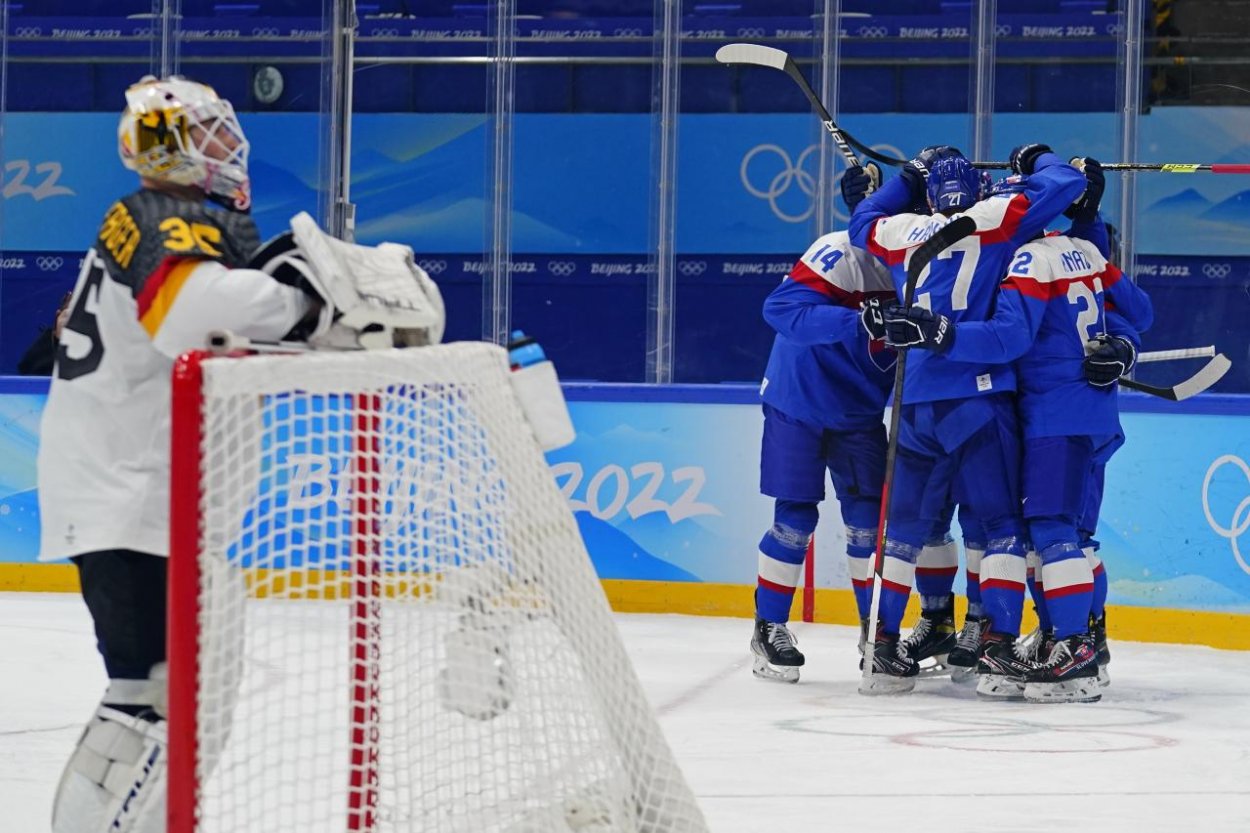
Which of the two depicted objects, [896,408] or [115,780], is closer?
[115,780]

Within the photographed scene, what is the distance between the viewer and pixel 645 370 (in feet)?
22.0

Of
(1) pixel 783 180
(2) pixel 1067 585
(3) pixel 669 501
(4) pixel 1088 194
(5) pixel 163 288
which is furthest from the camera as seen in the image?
(1) pixel 783 180

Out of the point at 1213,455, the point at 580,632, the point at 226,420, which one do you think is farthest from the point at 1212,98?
the point at 226,420

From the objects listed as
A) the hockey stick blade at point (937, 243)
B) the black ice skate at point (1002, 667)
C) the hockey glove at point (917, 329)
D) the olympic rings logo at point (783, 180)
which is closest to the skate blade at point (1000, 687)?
the black ice skate at point (1002, 667)

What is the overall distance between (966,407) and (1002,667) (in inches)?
26.0

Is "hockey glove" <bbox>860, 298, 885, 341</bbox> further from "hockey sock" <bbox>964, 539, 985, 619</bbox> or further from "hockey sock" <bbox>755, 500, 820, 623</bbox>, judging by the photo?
"hockey sock" <bbox>964, 539, 985, 619</bbox>

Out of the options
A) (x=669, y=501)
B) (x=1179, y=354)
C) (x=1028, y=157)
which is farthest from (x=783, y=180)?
(x=1028, y=157)

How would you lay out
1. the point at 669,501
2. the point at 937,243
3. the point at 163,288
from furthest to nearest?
the point at 669,501
the point at 937,243
the point at 163,288

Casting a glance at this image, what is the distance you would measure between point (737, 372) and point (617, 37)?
148cm

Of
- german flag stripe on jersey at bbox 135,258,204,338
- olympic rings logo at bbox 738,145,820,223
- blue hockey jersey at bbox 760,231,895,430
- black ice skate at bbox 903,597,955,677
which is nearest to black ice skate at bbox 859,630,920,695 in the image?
black ice skate at bbox 903,597,955,677

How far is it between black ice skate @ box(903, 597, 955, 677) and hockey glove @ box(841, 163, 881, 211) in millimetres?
1114

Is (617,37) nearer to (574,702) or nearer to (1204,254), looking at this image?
(1204,254)

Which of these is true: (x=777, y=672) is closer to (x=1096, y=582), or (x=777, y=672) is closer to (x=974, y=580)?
(x=974, y=580)

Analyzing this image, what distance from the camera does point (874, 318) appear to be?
176 inches
